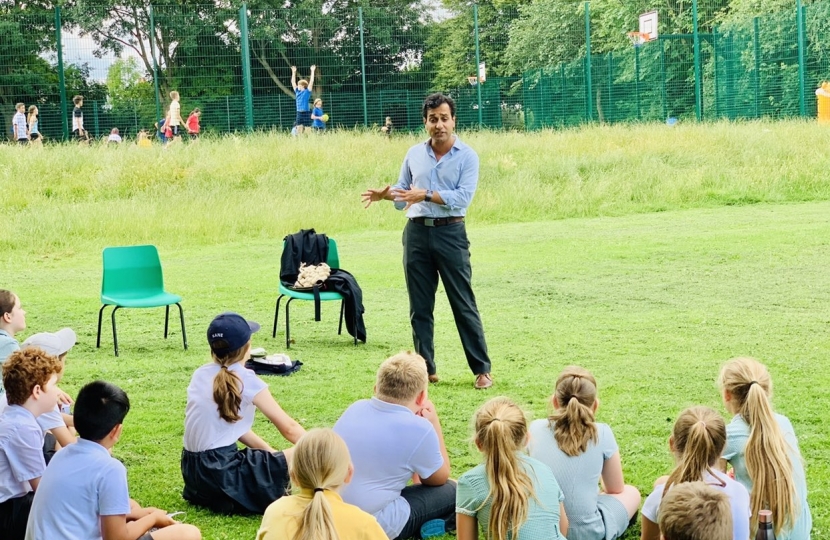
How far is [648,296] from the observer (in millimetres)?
10141

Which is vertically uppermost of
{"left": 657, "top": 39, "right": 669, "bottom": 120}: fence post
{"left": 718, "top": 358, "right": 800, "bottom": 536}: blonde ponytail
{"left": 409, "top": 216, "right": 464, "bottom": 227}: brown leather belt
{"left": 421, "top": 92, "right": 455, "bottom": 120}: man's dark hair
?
{"left": 657, "top": 39, "right": 669, "bottom": 120}: fence post

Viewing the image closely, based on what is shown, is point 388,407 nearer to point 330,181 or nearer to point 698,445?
point 698,445

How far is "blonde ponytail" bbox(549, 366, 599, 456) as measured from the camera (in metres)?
4.08

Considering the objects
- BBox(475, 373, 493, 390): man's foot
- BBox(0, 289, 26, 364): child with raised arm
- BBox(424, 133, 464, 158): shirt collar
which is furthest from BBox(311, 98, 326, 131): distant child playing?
BBox(0, 289, 26, 364): child with raised arm

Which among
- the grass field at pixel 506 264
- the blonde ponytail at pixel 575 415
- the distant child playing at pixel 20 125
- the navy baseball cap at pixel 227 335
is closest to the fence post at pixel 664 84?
the grass field at pixel 506 264

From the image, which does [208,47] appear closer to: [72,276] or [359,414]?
Answer: [72,276]

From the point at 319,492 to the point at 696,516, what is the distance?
1.12m

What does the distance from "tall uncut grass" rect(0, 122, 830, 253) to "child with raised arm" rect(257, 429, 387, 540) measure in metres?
11.8

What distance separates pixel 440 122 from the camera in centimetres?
686

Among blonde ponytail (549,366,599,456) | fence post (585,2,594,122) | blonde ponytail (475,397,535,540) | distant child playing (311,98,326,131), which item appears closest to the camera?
blonde ponytail (475,397,535,540)

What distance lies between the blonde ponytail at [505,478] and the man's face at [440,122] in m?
3.46

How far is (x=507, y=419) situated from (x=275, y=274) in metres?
8.60

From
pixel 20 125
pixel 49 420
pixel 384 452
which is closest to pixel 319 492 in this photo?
pixel 384 452

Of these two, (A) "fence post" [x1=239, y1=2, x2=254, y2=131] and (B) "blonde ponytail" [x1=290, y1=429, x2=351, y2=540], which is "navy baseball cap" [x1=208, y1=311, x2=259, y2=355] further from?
(A) "fence post" [x1=239, y1=2, x2=254, y2=131]
